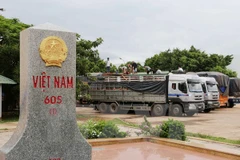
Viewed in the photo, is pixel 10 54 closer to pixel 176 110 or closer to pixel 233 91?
pixel 176 110

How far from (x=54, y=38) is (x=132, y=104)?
16.7 meters

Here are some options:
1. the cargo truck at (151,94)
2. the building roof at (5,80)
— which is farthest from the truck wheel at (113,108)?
the building roof at (5,80)

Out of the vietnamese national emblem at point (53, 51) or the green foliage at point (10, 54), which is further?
the green foliage at point (10, 54)

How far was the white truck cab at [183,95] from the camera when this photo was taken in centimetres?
1977

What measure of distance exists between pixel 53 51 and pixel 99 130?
392cm

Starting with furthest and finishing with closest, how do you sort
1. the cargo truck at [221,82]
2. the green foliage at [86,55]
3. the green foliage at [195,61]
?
the green foliage at [195,61], the cargo truck at [221,82], the green foliage at [86,55]

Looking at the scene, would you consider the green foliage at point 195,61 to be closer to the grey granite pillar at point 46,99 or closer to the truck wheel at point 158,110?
the truck wheel at point 158,110

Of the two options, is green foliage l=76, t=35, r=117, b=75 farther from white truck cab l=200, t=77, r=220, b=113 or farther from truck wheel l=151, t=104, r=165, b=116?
white truck cab l=200, t=77, r=220, b=113

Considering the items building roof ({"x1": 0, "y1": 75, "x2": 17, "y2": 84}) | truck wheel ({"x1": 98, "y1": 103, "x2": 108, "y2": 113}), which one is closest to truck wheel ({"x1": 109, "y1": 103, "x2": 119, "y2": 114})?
truck wheel ({"x1": 98, "y1": 103, "x2": 108, "y2": 113})

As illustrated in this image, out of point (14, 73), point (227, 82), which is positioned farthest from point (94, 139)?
point (227, 82)

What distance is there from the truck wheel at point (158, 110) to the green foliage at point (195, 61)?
66.2 ft

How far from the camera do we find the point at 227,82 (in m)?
26.6

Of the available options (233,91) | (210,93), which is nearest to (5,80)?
(210,93)

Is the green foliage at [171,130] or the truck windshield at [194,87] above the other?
the truck windshield at [194,87]
